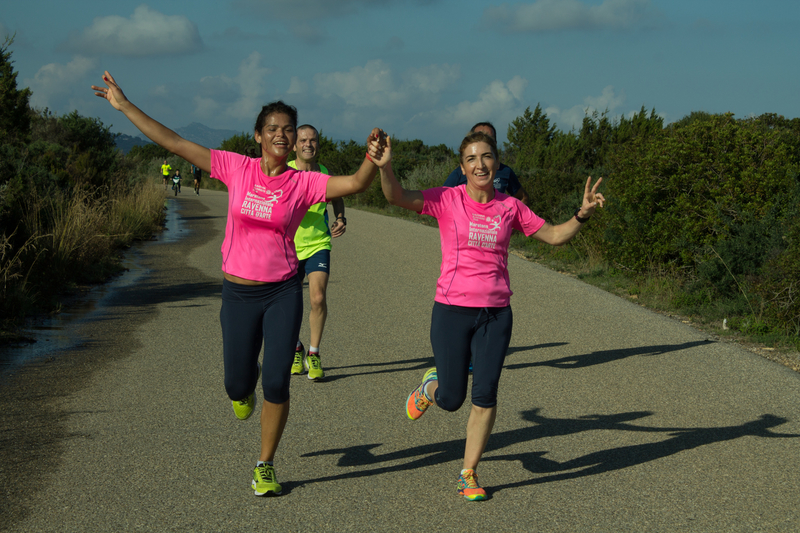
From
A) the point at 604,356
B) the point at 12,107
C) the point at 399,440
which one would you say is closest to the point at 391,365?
the point at 399,440

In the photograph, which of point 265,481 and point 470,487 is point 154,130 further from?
point 470,487

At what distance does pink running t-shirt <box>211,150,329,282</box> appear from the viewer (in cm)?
389

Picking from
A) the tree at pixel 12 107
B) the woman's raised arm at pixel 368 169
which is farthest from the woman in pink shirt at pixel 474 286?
the tree at pixel 12 107

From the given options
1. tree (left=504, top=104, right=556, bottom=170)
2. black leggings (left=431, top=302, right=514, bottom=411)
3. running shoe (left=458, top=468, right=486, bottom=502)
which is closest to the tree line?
black leggings (left=431, top=302, right=514, bottom=411)

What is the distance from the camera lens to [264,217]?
3.88 meters

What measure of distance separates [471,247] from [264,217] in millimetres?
1188

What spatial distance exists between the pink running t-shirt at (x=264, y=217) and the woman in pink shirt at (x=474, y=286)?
57cm

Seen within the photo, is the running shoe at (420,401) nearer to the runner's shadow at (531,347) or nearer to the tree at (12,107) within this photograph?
the runner's shadow at (531,347)

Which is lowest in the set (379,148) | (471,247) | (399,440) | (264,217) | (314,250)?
(399,440)

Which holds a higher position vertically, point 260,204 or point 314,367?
point 260,204

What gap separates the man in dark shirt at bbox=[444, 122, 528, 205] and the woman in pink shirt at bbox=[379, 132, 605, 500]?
195 centimetres

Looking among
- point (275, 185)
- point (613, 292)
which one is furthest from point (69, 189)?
point (275, 185)

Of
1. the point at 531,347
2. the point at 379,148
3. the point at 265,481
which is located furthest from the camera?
the point at 531,347

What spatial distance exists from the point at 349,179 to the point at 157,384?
3165 millimetres
